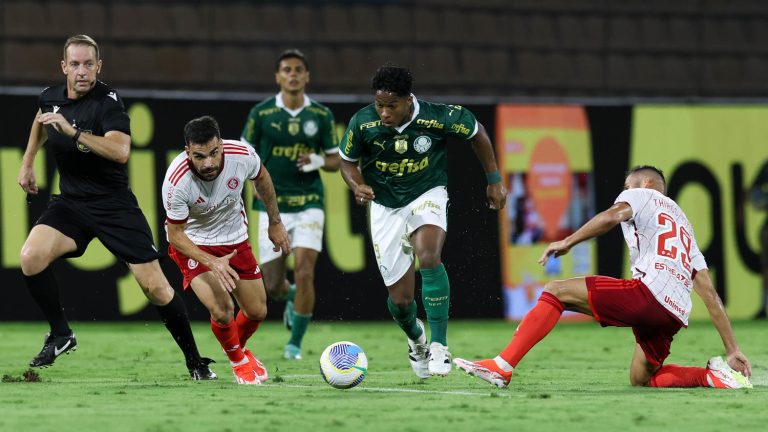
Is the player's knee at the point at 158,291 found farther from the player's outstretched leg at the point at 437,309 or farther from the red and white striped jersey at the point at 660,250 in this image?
the red and white striped jersey at the point at 660,250

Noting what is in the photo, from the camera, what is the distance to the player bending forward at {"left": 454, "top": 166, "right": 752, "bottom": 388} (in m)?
8.40

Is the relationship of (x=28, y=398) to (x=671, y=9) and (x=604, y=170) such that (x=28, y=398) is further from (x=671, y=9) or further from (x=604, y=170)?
(x=671, y=9)

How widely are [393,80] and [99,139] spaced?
6.31ft

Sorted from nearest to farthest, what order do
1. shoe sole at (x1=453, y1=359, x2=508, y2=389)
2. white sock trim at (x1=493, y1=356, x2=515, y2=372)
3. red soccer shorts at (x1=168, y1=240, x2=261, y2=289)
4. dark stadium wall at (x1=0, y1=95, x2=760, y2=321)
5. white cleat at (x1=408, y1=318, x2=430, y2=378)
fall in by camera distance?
shoe sole at (x1=453, y1=359, x2=508, y2=389), white sock trim at (x1=493, y1=356, x2=515, y2=372), red soccer shorts at (x1=168, y1=240, x2=261, y2=289), white cleat at (x1=408, y1=318, x2=430, y2=378), dark stadium wall at (x1=0, y1=95, x2=760, y2=321)

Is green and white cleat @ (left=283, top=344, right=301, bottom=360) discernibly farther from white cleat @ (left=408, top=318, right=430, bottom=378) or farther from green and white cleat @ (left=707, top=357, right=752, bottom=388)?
green and white cleat @ (left=707, top=357, right=752, bottom=388)

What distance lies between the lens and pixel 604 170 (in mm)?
15688

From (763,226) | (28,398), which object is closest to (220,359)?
(28,398)

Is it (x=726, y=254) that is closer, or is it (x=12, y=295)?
(x=12, y=295)

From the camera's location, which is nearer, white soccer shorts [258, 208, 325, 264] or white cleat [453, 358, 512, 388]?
white cleat [453, 358, 512, 388]

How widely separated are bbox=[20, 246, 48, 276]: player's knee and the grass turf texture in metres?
0.71

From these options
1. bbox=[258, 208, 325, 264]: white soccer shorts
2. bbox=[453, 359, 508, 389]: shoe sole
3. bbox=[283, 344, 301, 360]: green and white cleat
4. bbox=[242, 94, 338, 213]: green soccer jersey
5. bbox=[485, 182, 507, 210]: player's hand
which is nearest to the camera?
bbox=[453, 359, 508, 389]: shoe sole

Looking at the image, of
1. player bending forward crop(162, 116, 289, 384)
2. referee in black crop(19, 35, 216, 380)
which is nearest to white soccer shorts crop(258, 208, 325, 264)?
player bending forward crop(162, 116, 289, 384)

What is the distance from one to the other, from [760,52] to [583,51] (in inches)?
92.3

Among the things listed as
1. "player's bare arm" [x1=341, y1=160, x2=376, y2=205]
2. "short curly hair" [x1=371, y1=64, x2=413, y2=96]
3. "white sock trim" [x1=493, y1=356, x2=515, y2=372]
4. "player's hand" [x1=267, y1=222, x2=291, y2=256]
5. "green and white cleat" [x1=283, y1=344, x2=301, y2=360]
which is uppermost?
"short curly hair" [x1=371, y1=64, x2=413, y2=96]
